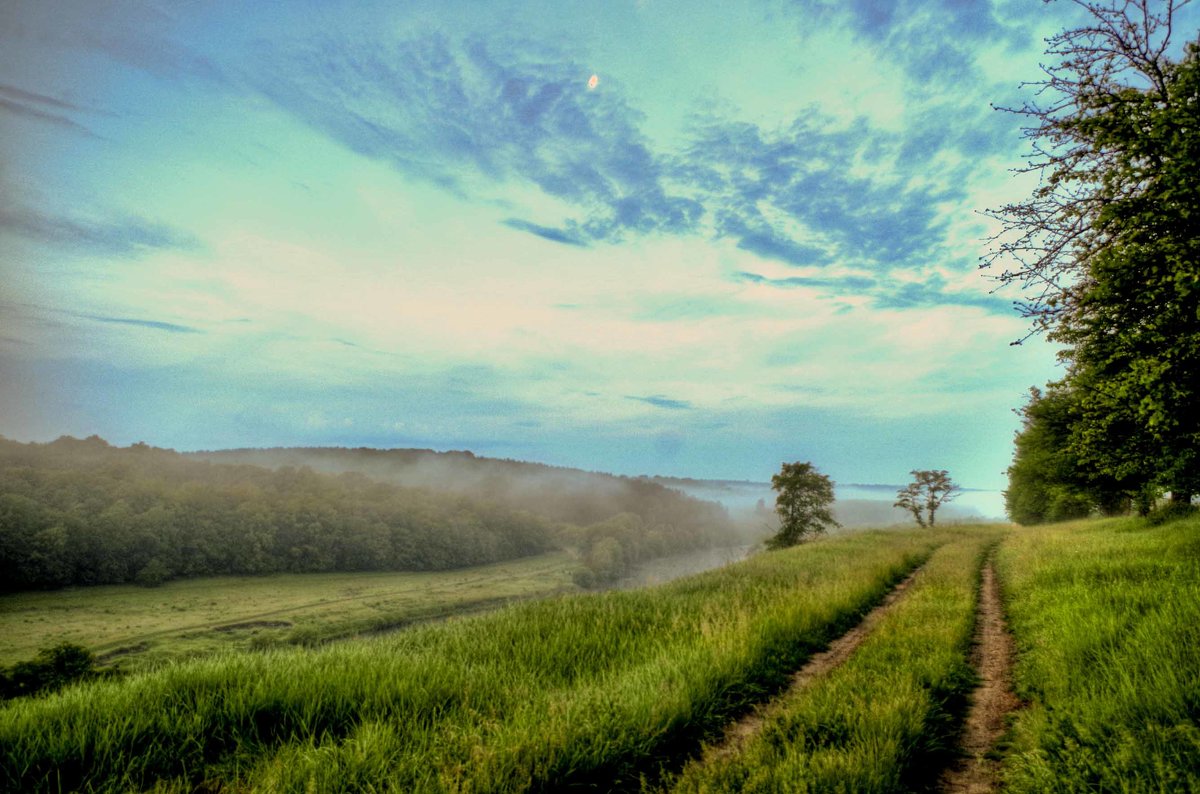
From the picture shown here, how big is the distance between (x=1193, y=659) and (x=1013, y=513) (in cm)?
7725

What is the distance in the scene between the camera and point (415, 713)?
560 cm

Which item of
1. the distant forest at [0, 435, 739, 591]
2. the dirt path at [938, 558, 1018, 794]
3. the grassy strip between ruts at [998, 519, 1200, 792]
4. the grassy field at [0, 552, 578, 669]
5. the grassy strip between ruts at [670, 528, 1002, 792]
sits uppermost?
the grassy strip between ruts at [998, 519, 1200, 792]

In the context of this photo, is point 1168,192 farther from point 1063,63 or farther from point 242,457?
point 242,457

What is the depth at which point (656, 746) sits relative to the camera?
16.9ft

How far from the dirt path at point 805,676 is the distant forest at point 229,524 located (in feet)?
413

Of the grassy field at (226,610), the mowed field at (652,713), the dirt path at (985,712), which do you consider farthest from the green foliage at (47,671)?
the grassy field at (226,610)

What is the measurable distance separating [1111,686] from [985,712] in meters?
1.35

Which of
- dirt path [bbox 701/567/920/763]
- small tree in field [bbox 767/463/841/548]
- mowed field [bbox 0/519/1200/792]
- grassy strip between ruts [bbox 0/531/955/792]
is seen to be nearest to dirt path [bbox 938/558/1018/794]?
mowed field [bbox 0/519/1200/792]

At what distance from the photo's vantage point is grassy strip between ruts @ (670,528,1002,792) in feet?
13.8

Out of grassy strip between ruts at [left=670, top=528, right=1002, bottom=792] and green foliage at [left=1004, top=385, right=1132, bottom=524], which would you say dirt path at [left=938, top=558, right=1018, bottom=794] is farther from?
green foliage at [left=1004, top=385, right=1132, bottom=524]

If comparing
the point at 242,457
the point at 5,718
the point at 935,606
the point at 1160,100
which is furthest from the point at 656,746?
the point at 242,457

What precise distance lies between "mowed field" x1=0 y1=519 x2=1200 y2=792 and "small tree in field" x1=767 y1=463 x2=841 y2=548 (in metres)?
43.2

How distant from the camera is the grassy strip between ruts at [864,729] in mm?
4199

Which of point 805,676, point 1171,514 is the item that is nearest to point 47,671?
point 805,676
